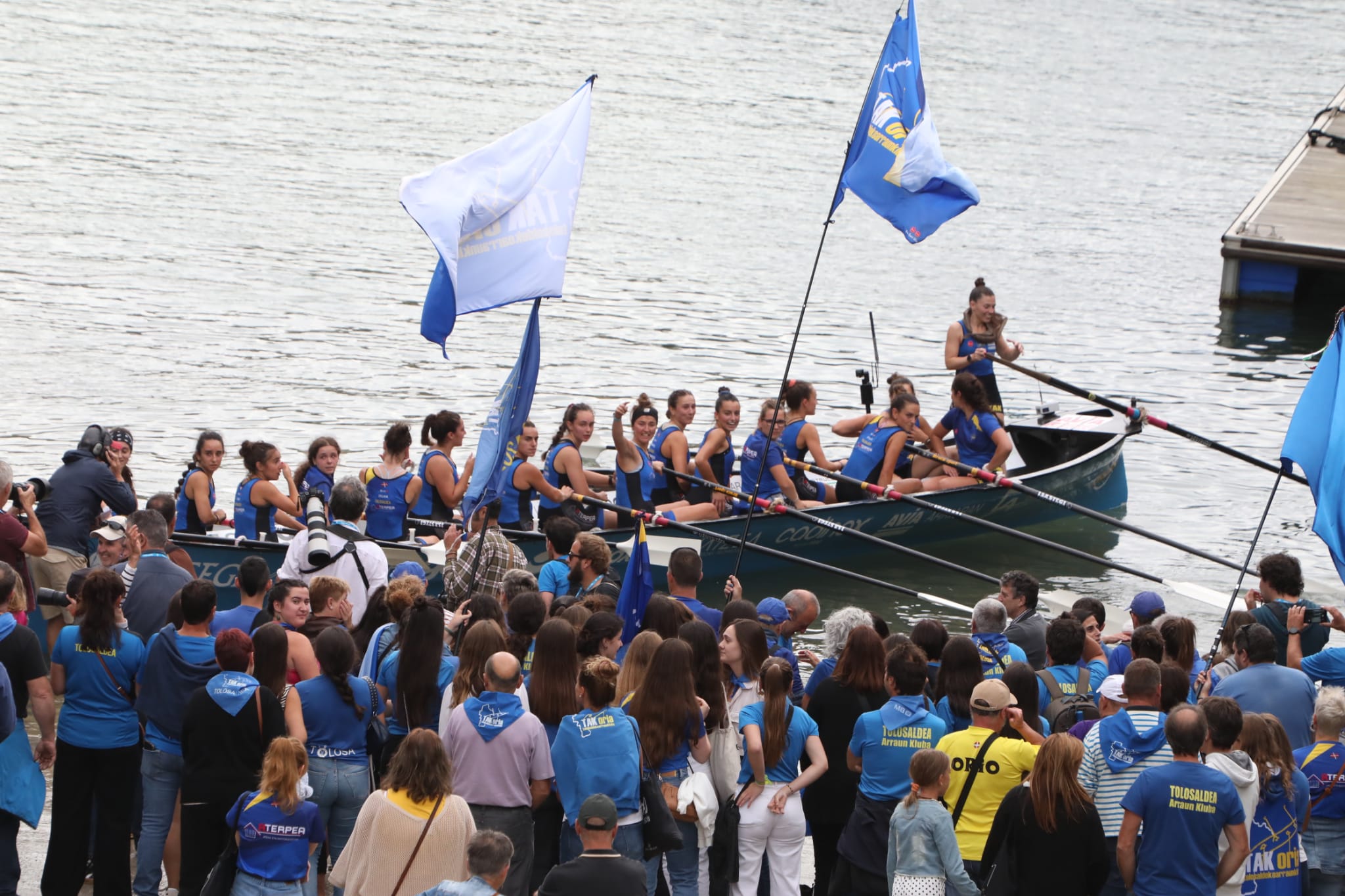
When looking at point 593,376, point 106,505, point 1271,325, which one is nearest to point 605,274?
point 593,376

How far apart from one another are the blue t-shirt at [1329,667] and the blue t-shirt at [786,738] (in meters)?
3.18

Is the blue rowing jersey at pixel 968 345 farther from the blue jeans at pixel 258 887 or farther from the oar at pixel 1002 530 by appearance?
the blue jeans at pixel 258 887

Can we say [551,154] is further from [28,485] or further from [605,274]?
[605,274]

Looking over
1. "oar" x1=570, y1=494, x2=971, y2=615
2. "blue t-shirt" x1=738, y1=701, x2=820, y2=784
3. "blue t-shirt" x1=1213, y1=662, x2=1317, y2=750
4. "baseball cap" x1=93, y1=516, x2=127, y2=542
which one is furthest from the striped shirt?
"oar" x1=570, y1=494, x2=971, y2=615

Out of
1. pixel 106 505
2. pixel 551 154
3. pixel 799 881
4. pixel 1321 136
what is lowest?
pixel 799 881

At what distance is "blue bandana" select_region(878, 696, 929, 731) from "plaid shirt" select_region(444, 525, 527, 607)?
131 inches

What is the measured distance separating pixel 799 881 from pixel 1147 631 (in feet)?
7.98

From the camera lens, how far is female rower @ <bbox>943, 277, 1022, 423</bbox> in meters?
17.1

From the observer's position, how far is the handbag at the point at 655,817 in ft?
24.8

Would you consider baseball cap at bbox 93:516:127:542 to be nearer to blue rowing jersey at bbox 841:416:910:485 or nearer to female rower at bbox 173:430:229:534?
female rower at bbox 173:430:229:534

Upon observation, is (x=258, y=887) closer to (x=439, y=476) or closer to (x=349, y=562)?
(x=349, y=562)

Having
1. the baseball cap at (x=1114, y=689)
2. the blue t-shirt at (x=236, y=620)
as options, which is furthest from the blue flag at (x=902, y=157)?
the blue t-shirt at (x=236, y=620)

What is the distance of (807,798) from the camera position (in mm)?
8430

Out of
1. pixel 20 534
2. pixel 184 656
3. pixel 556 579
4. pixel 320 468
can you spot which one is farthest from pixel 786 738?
pixel 320 468
